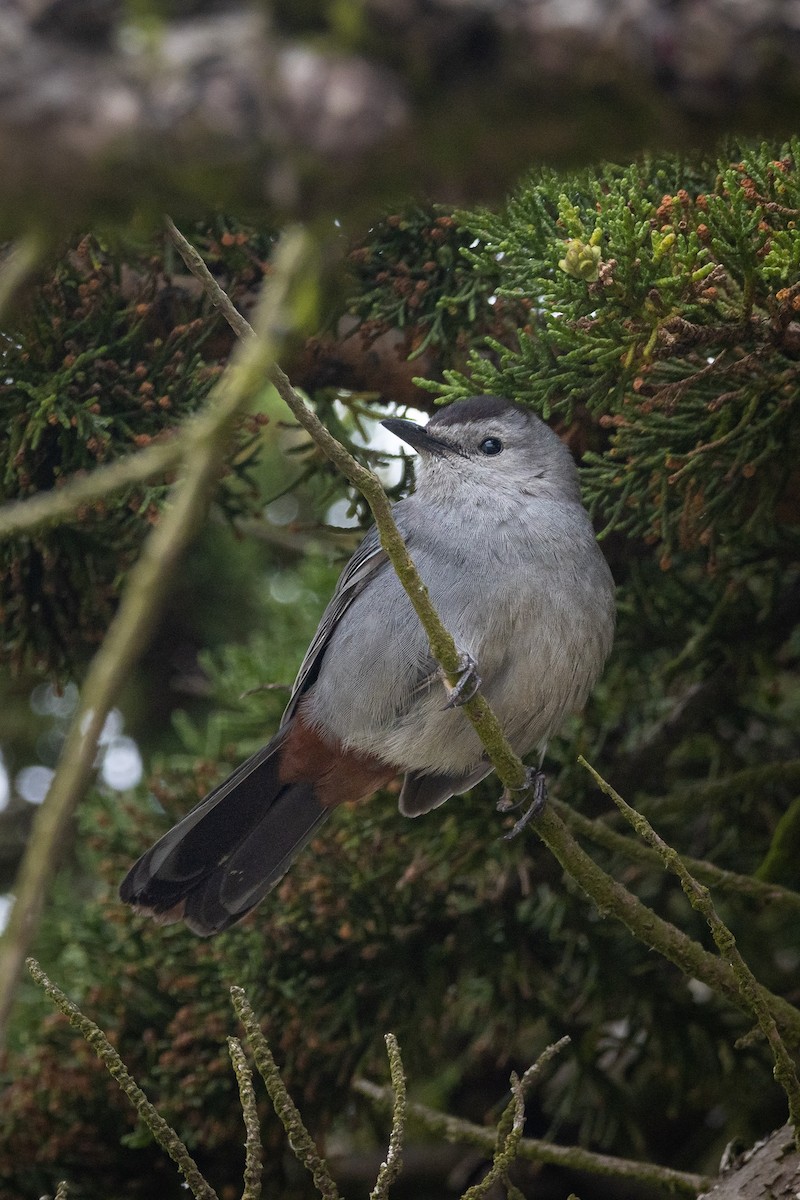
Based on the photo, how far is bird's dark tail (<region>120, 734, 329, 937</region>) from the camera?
319 centimetres

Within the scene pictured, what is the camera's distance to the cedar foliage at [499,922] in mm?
3199

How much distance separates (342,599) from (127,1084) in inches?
65.7

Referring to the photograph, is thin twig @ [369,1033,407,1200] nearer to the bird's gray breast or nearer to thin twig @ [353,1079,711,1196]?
thin twig @ [353,1079,711,1196]

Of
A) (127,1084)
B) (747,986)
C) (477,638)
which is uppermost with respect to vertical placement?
(127,1084)

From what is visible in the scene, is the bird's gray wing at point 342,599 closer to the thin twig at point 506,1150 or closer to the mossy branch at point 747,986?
the mossy branch at point 747,986

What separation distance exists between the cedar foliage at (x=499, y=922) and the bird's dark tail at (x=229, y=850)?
25 centimetres

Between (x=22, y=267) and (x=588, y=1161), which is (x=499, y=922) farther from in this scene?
(x=22, y=267)

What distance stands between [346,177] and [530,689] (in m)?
2.22

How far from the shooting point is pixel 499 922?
3594 millimetres

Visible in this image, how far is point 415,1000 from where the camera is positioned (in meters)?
3.53

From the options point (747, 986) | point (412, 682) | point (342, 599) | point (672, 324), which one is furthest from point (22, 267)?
point (342, 599)

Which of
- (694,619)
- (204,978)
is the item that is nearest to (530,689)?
(694,619)

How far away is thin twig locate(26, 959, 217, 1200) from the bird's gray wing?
1.41 meters

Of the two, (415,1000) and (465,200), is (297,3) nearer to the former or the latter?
(465,200)
